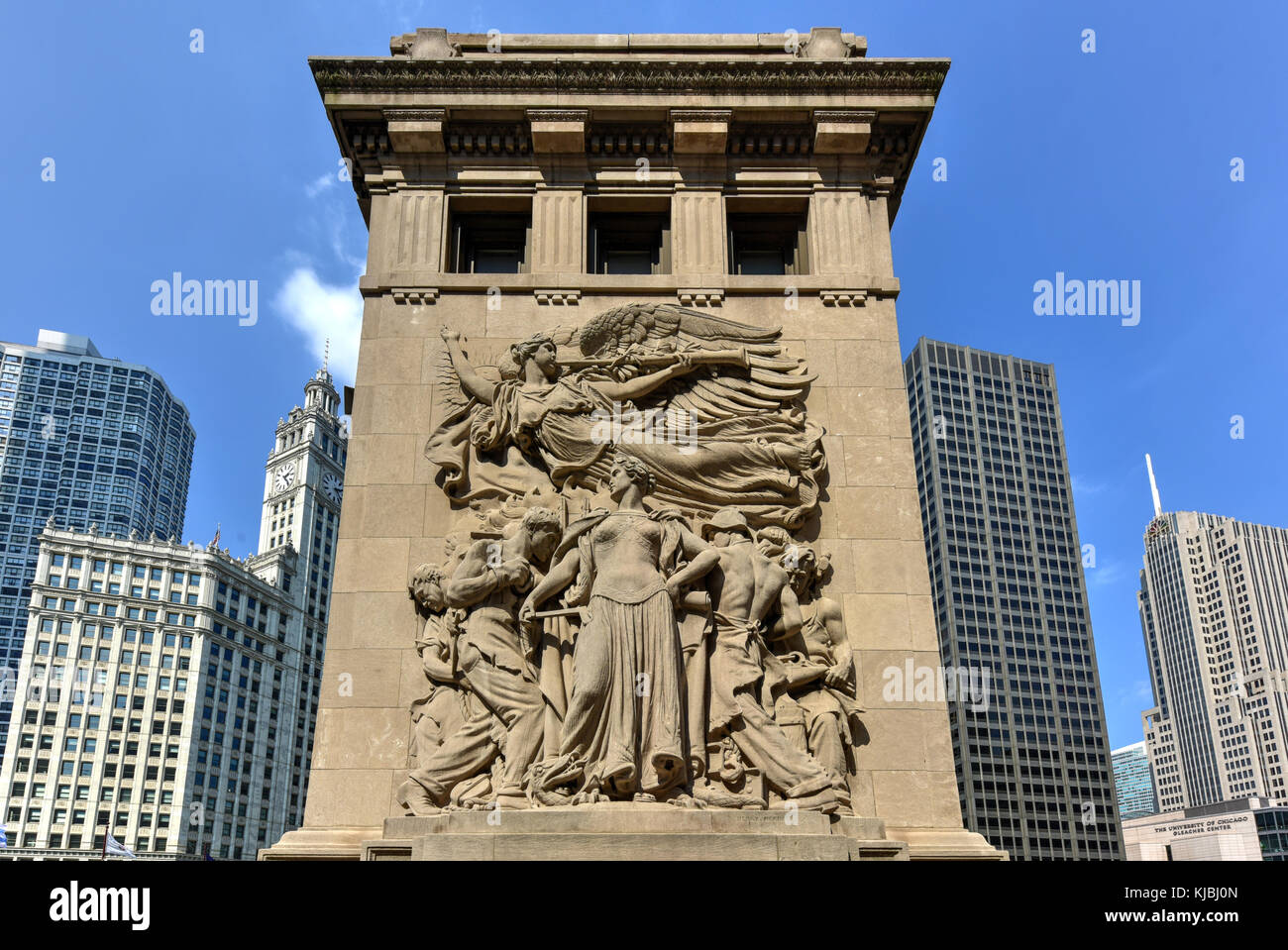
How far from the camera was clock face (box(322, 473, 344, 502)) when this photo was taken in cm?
15288

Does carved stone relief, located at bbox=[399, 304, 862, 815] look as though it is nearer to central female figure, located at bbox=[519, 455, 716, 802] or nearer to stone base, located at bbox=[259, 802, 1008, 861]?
central female figure, located at bbox=[519, 455, 716, 802]

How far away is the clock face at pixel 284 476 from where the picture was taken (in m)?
152

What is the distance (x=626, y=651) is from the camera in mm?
14180

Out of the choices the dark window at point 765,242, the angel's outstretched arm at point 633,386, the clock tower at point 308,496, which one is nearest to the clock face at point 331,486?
the clock tower at point 308,496

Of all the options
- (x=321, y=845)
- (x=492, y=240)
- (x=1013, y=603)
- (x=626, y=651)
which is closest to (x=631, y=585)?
(x=626, y=651)

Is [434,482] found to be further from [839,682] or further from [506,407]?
[839,682]

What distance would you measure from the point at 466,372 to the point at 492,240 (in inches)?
148

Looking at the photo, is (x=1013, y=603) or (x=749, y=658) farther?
(x=1013, y=603)

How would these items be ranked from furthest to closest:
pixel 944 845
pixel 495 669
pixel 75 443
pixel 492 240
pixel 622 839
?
1. pixel 75 443
2. pixel 492 240
3. pixel 495 669
4. pixel 944 845
5. pixel 622 839

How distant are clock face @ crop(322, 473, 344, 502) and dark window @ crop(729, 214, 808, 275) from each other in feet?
458

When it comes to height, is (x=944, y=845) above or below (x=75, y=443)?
below

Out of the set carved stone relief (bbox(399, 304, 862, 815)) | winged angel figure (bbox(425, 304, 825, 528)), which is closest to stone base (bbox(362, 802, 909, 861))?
carved stone relief (bbox(399, 304, 862, 815))

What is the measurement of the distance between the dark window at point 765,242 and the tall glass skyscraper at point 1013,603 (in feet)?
356

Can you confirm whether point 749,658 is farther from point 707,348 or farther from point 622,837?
point 707,348
